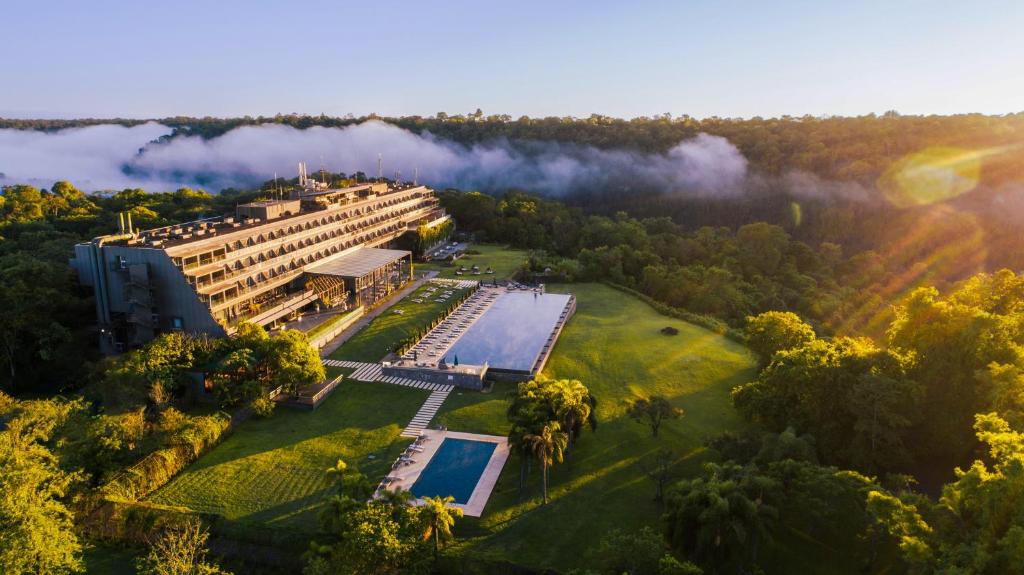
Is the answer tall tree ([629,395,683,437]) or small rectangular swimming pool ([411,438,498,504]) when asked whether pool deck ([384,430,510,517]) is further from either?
tall tree ([629,395,683,437])

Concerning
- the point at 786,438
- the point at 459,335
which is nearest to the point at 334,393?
the point at 459,335

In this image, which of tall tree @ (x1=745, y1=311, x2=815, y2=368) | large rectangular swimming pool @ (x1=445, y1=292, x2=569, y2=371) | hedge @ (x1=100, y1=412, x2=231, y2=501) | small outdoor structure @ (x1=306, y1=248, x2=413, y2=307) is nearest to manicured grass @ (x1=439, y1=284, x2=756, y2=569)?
large rectangular swimming pool @ (x1=445, y1=292, x2=569, y2=371)

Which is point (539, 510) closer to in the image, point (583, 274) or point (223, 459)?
point (223, 459)

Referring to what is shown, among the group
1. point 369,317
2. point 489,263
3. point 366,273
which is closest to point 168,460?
point 369,317

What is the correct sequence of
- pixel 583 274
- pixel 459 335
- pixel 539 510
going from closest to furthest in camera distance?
pixel 539 510
pixel 459 335
pixel 583 274

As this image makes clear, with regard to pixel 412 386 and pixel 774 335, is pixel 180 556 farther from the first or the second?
pixel 774 335

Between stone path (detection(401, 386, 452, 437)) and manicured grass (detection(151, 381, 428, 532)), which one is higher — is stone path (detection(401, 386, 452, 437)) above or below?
above
